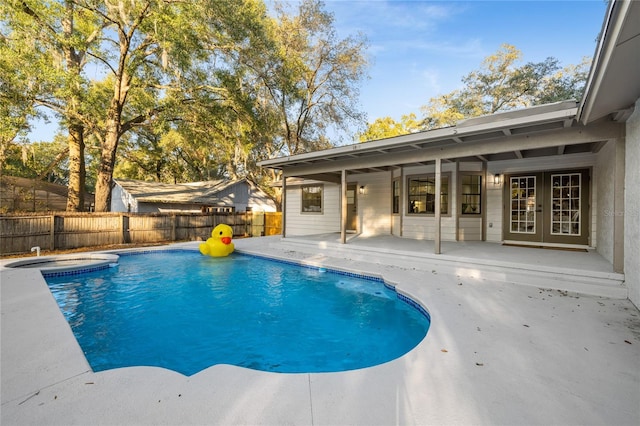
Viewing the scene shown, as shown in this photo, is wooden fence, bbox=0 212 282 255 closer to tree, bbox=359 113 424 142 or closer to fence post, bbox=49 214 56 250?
fence post, bbox=49 214 56 250

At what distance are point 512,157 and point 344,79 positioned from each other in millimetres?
12583

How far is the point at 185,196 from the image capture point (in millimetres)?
17469

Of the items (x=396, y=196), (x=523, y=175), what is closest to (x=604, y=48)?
(x=523, y=175)

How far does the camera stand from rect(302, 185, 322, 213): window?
1151 cm

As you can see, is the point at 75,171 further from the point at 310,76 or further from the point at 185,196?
the point at 310,76

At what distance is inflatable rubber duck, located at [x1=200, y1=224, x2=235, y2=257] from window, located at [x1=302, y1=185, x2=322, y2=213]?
12.1ft

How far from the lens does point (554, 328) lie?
10.1 ft

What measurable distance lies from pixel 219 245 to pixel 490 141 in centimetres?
794

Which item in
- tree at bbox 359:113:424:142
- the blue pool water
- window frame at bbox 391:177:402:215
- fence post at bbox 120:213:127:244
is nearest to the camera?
the blue pool water

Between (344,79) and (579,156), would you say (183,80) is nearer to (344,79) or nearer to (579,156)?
(344,79)

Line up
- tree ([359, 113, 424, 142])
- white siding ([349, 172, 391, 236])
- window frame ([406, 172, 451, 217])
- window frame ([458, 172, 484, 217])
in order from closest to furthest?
window frame ([458, 172, 484, 217]) → window frame ([406, 172, 451, 217]) → white siding ([349, 172, 391, 236]) → tree ([359, 113, 424, 142])

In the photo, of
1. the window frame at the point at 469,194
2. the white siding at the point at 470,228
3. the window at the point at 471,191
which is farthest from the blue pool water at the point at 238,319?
the window at the point at 471,191

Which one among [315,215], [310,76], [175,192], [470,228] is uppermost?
[310,76]

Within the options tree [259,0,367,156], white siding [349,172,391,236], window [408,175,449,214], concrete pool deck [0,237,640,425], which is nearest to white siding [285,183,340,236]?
white siding [349,172,391,236]
